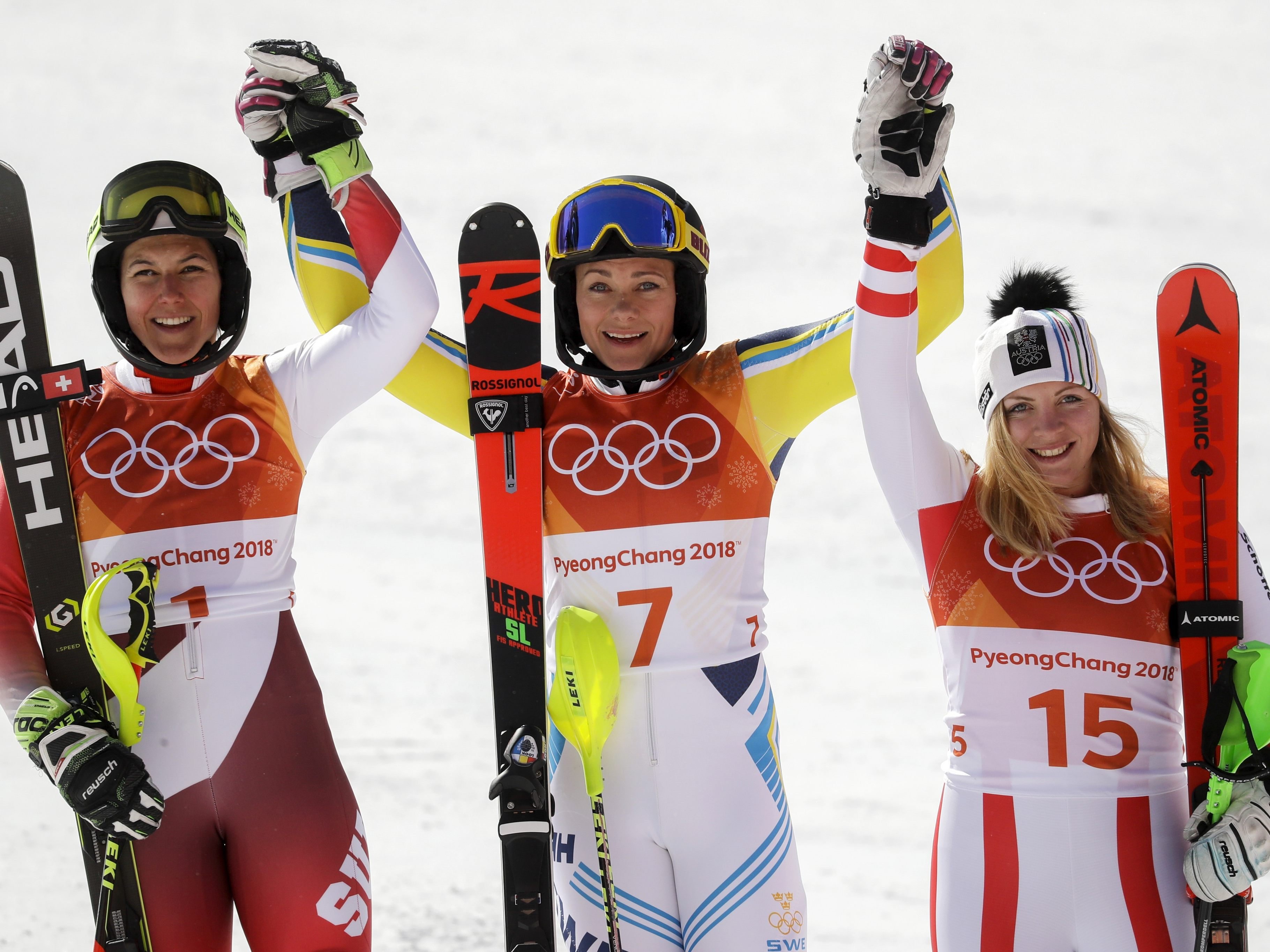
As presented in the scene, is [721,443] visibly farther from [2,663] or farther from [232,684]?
[2,663]

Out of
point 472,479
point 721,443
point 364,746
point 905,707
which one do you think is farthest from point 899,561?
point 721,443

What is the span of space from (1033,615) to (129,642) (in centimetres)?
172

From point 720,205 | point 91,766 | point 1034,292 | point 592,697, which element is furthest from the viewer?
point 720,205

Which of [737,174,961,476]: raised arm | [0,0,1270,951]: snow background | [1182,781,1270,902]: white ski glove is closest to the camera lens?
[1182,781,1270,902]: white ski glove

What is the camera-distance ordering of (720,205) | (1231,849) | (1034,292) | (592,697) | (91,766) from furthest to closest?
1. (720,205)
2. (1034,292)
3. (592,697)
4. (91,766)
5. (1231,849)

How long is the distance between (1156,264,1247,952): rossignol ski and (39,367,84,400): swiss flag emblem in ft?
7.05

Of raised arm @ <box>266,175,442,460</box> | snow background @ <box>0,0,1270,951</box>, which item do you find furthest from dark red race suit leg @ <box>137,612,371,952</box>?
snow background @ <box>0,0,1270,951</box>

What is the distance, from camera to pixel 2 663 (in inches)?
99.7

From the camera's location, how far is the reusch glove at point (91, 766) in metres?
2.36

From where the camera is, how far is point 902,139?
234 centimetres

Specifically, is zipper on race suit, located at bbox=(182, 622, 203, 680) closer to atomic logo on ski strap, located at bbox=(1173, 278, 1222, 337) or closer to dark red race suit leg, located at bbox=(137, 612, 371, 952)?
dark red race suit leg, located at bbox=(137, 612, 371, 952)

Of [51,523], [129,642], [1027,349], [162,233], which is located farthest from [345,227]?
[1027,349]

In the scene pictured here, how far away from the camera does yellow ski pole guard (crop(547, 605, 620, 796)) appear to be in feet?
8.12

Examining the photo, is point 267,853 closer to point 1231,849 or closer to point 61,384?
point 61,384
